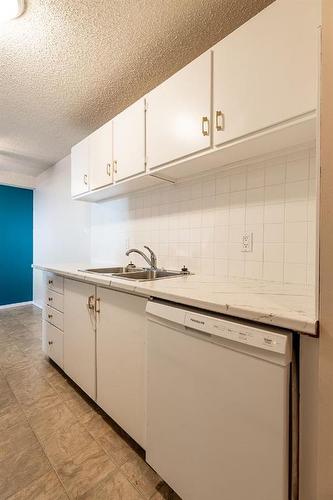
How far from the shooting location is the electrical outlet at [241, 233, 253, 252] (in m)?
1.41

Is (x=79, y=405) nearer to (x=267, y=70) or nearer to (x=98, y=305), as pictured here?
(x=98, y=305)

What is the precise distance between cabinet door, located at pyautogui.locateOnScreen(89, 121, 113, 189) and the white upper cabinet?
0.27ft

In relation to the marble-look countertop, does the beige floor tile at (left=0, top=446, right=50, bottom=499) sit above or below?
below

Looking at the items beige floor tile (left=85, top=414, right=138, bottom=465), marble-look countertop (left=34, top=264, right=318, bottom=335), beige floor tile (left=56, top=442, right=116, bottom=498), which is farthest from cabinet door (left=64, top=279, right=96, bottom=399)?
marble-look countertop (left=34, top=264, right=318, bottom=335)

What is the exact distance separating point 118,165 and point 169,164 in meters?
0.54

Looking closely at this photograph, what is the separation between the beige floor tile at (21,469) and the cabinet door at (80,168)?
1.89 metres

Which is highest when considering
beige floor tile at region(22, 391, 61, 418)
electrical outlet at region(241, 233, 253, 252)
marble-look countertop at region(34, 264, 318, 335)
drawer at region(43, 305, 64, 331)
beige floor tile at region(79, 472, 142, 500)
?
electrical outlet at region(241, 233, 253, 252)

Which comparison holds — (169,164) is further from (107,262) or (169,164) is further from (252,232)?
(107,262)

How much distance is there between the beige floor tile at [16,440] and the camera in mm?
1288

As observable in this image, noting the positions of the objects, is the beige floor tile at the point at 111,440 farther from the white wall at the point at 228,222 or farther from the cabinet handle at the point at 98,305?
the white wall at the point at 228,222

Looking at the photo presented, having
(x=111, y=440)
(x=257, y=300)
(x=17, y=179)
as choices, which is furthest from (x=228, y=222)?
(x=17, y=179)

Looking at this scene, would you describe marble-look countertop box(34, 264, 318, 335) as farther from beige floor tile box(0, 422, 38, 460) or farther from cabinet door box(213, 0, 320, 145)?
beige floor tile box(0, 422, 38, 460)

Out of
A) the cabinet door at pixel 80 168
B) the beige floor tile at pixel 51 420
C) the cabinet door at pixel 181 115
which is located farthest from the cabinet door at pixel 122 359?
the cabinet door at pixel 80 168

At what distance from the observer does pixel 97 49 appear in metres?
1.47
